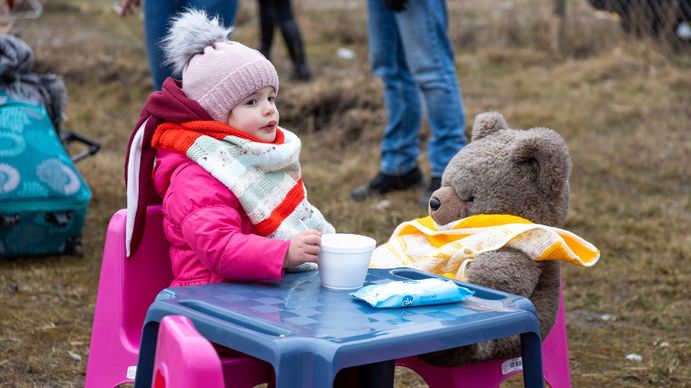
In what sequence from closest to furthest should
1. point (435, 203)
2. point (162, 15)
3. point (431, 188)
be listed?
point (435, 203) < point (162, 15) < point (431, 188)

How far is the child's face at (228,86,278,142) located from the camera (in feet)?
6.90

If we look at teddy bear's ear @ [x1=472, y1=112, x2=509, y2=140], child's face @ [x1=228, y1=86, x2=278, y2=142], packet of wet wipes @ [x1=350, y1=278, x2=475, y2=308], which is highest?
child's face @ [x1=228, y1=86, x2=278, y2=142]

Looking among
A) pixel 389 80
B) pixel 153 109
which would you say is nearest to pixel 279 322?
pixel 153 109

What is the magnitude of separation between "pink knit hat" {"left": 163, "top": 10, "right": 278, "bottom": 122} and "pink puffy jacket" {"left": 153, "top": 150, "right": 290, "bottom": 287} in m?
0.14

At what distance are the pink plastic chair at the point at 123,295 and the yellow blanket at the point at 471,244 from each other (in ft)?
1.67

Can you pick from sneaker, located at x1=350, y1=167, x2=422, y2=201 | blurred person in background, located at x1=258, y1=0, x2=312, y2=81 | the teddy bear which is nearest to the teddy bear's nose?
the teddy bear

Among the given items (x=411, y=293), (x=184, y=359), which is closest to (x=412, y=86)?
(x=411, y=293)

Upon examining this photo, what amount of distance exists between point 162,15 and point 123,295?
4.53 feet

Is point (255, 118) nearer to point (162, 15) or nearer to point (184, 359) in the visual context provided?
point (184, 359)

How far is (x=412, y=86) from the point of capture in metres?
4.37

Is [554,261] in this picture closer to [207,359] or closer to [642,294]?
[207,359]

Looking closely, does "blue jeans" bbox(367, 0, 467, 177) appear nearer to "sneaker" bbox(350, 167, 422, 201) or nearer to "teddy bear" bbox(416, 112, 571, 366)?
"sneaker" bbox(350, 167, 422, 201)

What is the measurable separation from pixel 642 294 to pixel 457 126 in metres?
1.03

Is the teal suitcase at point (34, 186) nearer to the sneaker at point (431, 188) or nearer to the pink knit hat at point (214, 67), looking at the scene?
the sneaker at point (431, 188)
